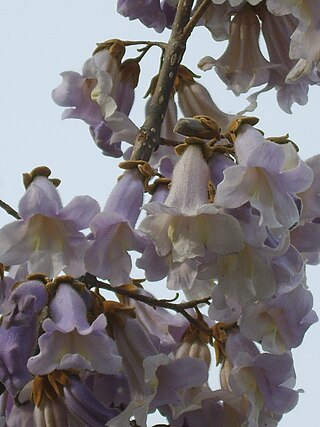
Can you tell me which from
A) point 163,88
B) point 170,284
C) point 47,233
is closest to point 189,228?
point 170,284

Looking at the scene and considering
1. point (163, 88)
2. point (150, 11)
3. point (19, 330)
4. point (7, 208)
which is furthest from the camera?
point (150, 11)

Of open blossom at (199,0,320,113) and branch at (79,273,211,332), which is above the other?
open blossom at (199,0,320,113)

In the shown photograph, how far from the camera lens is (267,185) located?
4.96ft

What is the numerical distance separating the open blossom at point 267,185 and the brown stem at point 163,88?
257mm

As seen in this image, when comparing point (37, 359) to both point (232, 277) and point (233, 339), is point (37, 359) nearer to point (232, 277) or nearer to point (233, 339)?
point (232, 277)

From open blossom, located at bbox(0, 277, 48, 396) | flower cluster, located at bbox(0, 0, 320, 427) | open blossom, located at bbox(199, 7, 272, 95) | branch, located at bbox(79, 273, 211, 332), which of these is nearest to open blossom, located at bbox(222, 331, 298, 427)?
flower cluster, located at bbox(0, 0, 320, 427)

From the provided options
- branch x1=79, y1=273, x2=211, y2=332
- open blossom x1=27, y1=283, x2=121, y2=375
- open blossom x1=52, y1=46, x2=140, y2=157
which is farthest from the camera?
open blossom x1=52, y1=46, x2=140, y2=157

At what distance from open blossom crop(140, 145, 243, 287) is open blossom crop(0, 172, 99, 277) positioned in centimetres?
10

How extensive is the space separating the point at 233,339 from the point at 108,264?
352 millimetres

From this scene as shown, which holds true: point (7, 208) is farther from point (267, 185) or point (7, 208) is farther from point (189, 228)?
point (267, 185)

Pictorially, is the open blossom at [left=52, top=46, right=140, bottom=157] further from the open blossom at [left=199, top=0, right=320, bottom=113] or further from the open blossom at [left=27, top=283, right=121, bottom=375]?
the open blossom at [left=27, top=283, right=121, bottom=375]

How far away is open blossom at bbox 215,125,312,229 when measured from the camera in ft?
4.79

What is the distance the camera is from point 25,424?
4.99 feet

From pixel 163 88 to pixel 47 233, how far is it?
1.29 ft
